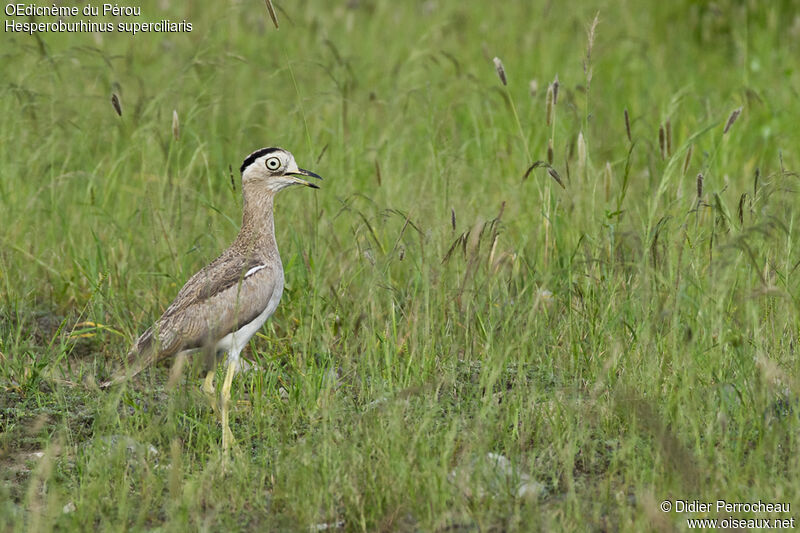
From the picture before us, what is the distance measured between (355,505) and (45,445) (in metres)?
1.61

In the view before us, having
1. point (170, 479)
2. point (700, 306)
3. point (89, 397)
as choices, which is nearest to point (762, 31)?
point (700, 306)

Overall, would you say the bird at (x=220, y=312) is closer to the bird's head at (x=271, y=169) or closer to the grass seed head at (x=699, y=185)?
the bird's head at (x=271, y=169)

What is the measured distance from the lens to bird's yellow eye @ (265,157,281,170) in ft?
18.9

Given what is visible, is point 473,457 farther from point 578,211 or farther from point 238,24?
point 238,24

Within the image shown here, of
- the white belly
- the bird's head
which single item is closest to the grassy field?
the white belly

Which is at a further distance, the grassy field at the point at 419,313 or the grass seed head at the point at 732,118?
the grass seed head at the point at 732,118

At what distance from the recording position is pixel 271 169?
5793mm

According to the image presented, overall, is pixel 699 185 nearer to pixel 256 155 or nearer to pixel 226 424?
pixel 256 155

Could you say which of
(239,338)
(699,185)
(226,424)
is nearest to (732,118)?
(699,185)

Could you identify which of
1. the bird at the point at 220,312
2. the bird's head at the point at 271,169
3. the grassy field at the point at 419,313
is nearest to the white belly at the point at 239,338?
the bird at the point at 220,312

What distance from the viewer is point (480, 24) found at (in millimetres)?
11219

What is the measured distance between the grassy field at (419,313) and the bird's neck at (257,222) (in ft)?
0.85

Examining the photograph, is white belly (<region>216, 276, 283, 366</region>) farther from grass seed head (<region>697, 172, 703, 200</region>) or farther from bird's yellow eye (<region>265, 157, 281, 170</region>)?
grass seed head (<region>697, 172, 703, 200</region>)

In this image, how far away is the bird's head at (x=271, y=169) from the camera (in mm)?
5777
